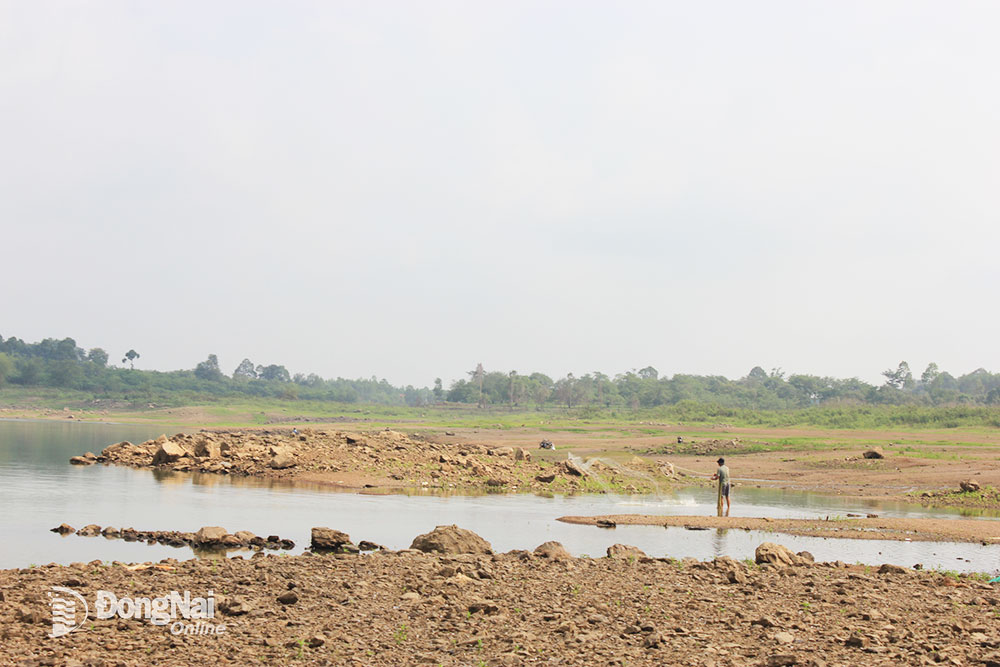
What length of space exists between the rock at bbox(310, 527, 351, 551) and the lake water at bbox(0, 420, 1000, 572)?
1.83 ft

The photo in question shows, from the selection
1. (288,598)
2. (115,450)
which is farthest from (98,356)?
(288,598)

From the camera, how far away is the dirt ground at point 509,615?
9.62m

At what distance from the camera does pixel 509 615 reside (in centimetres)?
1131

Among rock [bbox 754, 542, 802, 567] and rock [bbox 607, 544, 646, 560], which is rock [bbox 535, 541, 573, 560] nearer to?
rock [bbox 607, 544, 646, 560]

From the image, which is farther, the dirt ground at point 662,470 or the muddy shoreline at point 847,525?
the dirt ground at point 662,470

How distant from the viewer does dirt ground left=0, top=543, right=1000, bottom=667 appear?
9.62 meters

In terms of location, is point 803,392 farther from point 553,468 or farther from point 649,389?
point 553,468

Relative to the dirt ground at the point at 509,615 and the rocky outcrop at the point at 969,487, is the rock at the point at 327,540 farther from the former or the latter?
the rocky outcrop at the point at 969,487

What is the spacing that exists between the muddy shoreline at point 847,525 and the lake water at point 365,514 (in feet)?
2.43

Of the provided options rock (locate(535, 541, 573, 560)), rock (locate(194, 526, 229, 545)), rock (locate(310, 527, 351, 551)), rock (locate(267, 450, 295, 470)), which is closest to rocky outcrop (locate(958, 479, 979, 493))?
rock (locate(535, 541, 573, 560))

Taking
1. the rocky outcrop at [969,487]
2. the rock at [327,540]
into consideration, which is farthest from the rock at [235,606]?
the rocky outcrop at [969,487]

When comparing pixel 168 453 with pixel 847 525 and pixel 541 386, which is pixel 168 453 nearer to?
pixel 847 525

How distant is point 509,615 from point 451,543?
4949 millimetres

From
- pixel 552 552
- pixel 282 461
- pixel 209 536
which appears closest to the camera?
pixel 552 552
